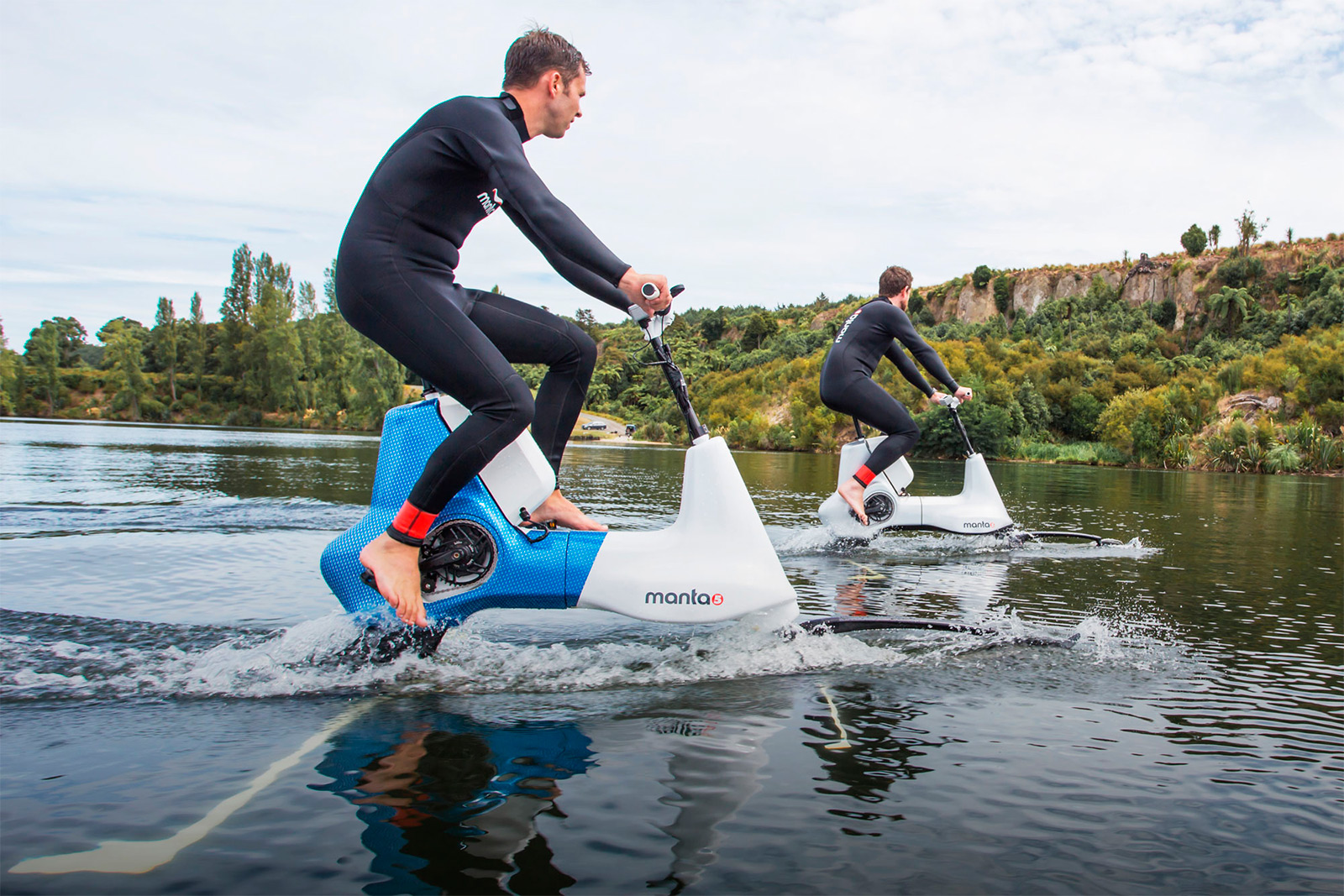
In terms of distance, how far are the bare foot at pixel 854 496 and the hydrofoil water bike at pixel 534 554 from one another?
4.14 meters

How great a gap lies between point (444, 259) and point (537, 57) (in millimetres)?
819

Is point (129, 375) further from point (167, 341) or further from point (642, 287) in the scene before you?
point (642, 287)

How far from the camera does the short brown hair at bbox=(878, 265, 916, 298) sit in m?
7.49

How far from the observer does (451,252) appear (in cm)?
319

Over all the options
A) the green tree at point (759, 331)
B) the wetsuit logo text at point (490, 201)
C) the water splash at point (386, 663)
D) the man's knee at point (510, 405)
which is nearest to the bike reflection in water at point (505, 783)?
the water splash at point (386, 663)

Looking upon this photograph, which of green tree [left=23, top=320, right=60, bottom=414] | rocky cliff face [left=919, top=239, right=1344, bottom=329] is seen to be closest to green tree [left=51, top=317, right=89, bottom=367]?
green tree [left=23, top=320, right=60, bottom=414]

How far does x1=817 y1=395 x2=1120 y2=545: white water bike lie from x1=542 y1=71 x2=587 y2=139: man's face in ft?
15.6

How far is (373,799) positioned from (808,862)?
103cm

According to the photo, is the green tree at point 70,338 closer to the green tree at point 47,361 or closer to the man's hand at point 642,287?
the green tree at point 47,361

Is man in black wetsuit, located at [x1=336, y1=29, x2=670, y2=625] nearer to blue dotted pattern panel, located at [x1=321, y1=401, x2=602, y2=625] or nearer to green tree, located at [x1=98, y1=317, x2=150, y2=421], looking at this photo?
blue dotted pattern panel, located at [x1=321, y1=401, x2=602, y2=625]

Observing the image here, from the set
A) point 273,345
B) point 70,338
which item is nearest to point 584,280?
point 273,345

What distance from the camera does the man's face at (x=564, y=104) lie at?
123 inches

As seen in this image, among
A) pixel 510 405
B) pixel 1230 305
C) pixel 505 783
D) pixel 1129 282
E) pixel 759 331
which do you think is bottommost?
pixel 505 783

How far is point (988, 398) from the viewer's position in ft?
137
